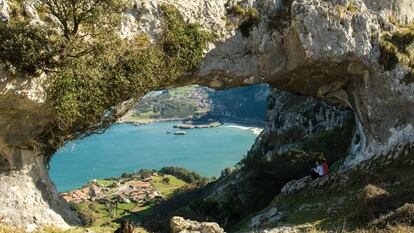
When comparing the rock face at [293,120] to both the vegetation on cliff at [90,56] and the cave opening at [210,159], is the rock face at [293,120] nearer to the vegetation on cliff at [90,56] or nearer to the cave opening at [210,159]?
the cave opening at [210,159]

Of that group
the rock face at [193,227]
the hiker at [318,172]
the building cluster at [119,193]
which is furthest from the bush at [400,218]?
the building cluster at [119,193]

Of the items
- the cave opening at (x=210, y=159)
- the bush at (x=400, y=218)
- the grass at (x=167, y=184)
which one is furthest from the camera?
the grass at (x=167, y=184)

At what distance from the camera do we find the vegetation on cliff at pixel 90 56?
550 inches

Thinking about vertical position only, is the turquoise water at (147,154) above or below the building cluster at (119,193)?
above

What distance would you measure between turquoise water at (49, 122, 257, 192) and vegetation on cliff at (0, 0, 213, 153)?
10371cm

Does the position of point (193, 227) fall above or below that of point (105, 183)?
above

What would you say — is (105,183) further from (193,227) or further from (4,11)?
(4,11)

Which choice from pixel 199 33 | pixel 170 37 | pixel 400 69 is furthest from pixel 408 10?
pixel 170 37

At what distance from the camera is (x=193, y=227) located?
16.4m

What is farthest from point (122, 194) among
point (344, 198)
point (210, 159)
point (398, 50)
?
point (398, 50)

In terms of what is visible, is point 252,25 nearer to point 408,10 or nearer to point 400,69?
point 400,69

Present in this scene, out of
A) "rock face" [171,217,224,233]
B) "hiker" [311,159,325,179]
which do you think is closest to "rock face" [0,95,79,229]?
"rock face" [171,217,224,233]

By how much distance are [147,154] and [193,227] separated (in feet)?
456

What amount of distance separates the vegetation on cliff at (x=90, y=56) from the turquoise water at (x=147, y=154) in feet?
340
